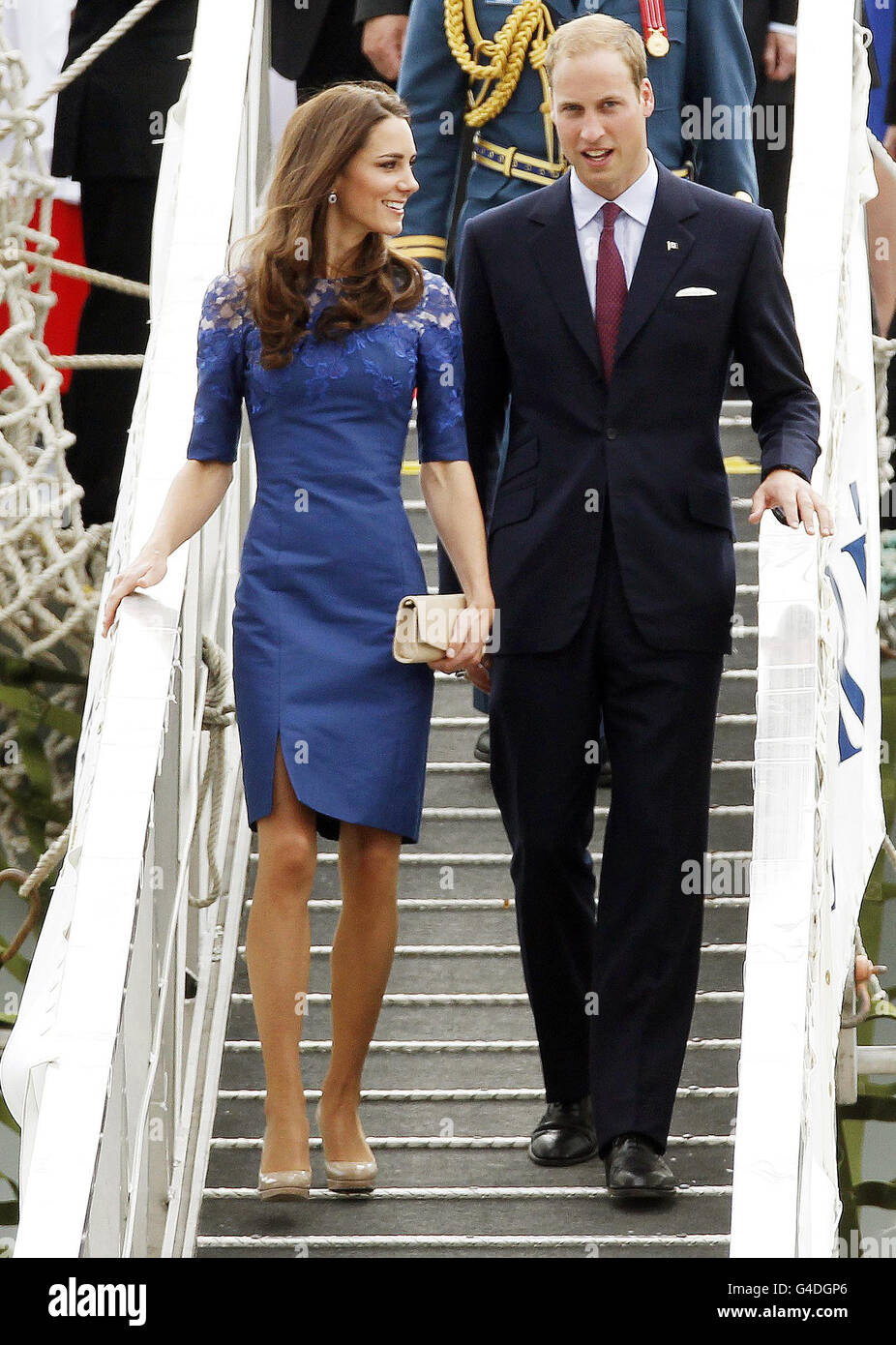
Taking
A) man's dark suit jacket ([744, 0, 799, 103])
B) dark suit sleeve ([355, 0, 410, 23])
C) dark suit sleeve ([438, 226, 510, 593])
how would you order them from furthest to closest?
man's dark suit jacket ([744, 0, 799, 103]) < dark suit sleeve ([355, 0, 410, 23]) < dark suit sleeve ([438, 226, 510, 593])

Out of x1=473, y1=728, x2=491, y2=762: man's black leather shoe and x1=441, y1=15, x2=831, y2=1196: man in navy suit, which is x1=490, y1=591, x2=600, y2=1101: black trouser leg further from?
x1=473, y1=728, x2=491, y2=762: man's black leather shoe

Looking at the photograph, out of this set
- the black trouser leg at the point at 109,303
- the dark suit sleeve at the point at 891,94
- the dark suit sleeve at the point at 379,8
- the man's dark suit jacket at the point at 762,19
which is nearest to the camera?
the dark suit sleeve at the point at 379,8

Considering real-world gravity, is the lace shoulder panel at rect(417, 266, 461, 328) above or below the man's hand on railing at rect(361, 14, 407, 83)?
below

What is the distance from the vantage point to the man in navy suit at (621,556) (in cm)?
376

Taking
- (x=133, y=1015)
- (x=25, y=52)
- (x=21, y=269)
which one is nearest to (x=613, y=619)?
(x=133, y=1015)

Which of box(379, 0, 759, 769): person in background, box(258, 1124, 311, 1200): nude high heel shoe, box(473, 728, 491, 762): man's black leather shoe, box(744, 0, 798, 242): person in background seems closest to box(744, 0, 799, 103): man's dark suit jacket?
box(744, 0, 798, 242): person in background

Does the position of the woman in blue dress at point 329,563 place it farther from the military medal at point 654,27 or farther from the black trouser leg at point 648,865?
the military medal at point 654,27

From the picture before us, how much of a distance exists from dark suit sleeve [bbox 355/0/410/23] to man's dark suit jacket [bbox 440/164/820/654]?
2.22m

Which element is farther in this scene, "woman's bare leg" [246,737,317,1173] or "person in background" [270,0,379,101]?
"person in background" [270,0,379,101]

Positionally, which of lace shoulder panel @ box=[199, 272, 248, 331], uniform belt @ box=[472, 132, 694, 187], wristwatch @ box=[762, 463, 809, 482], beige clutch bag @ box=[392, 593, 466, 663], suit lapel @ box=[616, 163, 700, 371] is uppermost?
uniform belt @ box=[472, 132, 694, 187]

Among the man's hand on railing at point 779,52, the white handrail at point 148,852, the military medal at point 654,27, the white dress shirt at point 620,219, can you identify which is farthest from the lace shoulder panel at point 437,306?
the man's hand on railing at point 779,52

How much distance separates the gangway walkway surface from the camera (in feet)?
12.4

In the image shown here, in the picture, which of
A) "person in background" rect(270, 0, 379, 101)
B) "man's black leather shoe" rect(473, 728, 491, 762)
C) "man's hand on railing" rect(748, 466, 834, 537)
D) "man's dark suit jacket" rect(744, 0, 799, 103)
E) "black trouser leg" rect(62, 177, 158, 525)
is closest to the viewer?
"man's hand on railing" rect(748, 466, 834, 537)

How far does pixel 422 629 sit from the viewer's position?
3.62 metres
